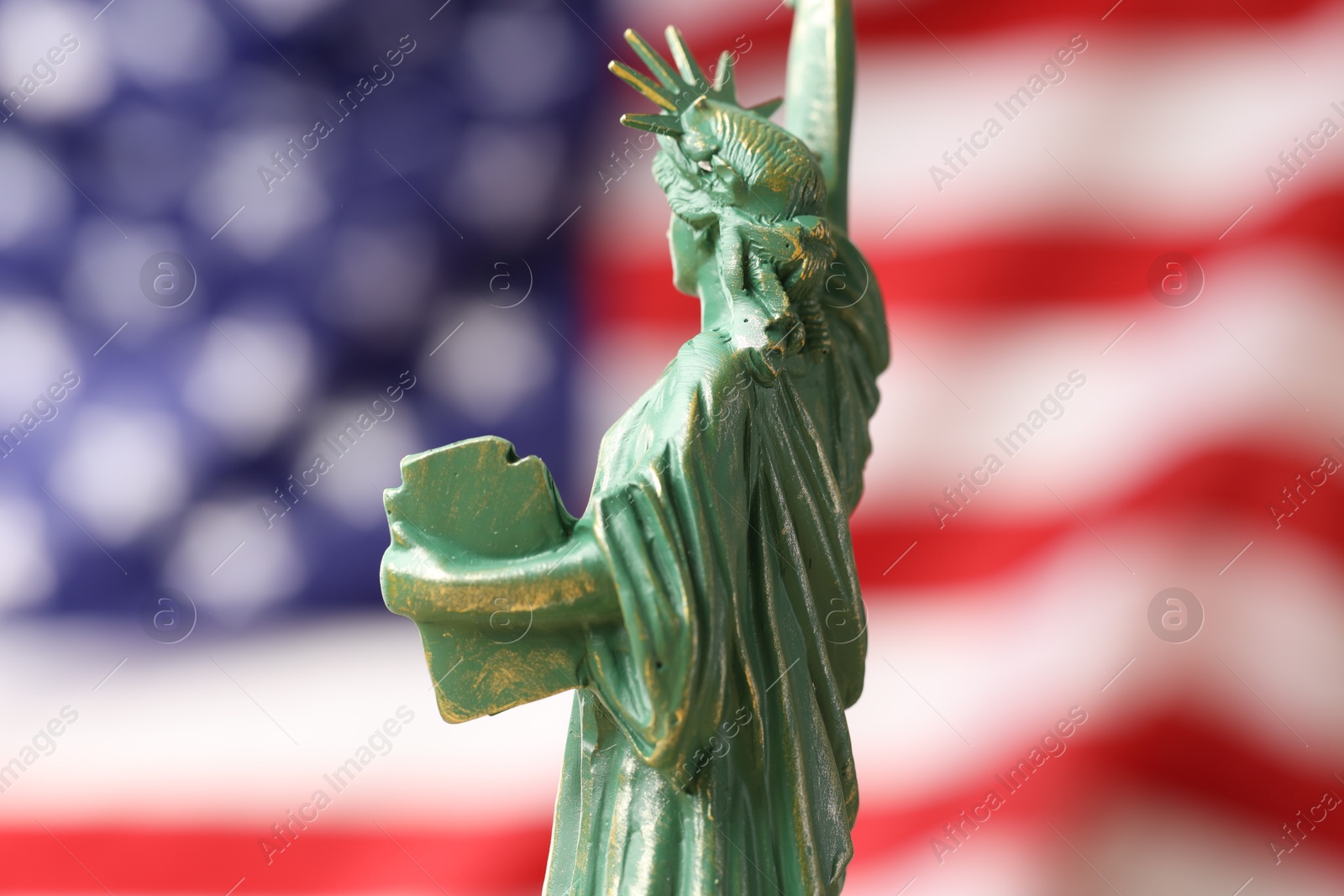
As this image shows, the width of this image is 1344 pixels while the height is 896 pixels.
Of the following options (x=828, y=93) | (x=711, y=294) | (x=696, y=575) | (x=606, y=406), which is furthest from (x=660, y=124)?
(x=606, y=406)

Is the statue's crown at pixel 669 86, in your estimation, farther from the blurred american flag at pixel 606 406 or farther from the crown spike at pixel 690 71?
the blurred american flag at pixel 606 406

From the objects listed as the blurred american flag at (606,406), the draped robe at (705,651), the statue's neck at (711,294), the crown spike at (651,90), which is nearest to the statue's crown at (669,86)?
the crown spike at (651,90)

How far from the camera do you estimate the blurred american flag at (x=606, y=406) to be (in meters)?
2.20

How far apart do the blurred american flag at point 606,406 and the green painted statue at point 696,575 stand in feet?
3.21

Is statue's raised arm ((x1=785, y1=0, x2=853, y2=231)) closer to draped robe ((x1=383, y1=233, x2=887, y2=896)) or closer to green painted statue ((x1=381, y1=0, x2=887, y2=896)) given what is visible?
green painted statue ((x1=381, y1=0, x2=887, y2=896))

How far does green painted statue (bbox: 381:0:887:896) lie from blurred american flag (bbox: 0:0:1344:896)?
980mm

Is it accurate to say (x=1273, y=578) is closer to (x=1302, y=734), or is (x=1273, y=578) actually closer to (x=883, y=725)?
(x=1302, y=734)

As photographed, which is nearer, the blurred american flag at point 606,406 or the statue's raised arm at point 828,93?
the statue's raised arm at point 828,93

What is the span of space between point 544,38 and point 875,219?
880 millimetres

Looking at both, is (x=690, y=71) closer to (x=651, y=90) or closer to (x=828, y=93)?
(x=651, y=90)

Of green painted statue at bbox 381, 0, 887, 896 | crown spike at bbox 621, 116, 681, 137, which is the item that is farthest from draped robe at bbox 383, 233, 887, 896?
crown spike at bbox 621, 116, 681, 137

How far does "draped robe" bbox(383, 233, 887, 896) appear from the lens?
1.10 m

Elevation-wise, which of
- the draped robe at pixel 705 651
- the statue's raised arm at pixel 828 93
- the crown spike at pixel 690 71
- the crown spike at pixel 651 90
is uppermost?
the statue's raised arm at pixel 828 93

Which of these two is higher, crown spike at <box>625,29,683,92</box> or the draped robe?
crown spike at <box>625,29,683,92</box>
